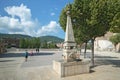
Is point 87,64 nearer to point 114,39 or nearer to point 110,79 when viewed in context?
point 110,79

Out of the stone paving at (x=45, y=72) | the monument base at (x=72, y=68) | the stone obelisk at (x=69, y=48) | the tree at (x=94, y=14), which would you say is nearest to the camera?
the stone paving at (x=45, y=72)

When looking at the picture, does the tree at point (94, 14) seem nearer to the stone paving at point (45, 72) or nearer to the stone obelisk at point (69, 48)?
the stone obelisk at point (69, 48)

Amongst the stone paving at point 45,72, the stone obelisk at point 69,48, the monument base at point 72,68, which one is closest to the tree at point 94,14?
the stone obelisk at point 69,48

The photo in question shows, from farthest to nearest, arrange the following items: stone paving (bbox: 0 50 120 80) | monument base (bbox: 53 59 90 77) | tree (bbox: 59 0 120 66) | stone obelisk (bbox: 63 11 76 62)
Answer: tree (bbox: 59 0 120 66) < stone obelisk (bbox: 63 11 76 62) < monument base (bbox: 53 59 90 77) < stone paving (bbox: 0 50 120 80)

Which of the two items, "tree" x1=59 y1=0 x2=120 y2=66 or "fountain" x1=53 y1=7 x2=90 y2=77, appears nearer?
"fountain" x1=53 y1=7 x2=90 y2=77

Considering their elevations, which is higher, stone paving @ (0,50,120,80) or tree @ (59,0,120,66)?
tree @ (59,0,120,66)

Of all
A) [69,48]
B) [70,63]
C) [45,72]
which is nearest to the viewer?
[70,63]

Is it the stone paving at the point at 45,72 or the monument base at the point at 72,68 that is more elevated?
the monument base at the point at 72,68

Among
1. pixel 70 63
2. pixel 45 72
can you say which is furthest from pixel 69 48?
pixel 45 72

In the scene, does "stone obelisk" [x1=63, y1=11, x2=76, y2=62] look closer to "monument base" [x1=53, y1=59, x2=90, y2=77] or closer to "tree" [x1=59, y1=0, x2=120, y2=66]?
"monument base" [x1=53, y1=59, x2=90, y2=77]

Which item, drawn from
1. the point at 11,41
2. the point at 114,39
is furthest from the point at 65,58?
the point at 11,41

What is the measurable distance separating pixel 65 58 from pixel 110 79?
4.74m

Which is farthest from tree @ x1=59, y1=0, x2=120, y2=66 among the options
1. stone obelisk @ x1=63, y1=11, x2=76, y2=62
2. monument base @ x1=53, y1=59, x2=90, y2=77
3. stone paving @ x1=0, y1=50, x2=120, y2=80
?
monument base @ x1=53, y1=59, x2=90, y2=77

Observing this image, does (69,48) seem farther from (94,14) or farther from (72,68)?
(94,14)
